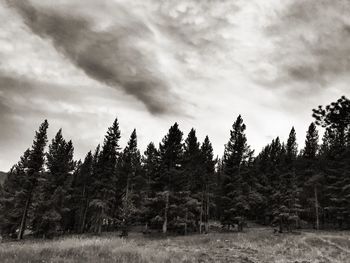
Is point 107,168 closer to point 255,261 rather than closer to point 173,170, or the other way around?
point 173,170

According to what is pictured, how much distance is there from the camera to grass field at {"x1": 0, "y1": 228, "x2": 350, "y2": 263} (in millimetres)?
14930

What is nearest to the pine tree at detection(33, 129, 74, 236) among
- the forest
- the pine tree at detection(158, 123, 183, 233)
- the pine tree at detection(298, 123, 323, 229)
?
the forest

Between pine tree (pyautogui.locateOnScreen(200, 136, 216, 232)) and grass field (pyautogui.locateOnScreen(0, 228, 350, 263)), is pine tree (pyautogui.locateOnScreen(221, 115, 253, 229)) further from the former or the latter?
grass field (pyautogui.locateOnScreen(0, 228, 350, 263))

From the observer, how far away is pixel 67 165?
49281 mm

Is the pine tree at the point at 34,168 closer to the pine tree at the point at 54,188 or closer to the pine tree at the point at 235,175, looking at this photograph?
the pine tree at the point at 54,188

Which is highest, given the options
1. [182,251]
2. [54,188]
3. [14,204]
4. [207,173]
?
[207,173]

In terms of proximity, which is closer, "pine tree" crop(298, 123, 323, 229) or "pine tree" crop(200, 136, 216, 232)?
"pine tree" crop(200, 136, 216, 232)

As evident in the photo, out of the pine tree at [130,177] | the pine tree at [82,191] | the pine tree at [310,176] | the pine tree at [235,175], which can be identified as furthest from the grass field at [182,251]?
the pine tree at [82,191]

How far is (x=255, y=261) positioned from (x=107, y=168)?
30.6 m

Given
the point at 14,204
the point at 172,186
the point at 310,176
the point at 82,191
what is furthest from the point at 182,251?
the point at 82,191

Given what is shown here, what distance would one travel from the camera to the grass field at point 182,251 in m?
14.9

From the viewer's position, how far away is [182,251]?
22.0m

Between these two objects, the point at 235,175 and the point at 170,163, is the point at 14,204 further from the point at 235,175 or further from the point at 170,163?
the point at 235,175

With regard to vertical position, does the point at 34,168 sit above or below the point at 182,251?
above
